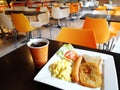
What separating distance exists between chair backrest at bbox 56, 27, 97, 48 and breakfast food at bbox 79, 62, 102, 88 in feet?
2.47

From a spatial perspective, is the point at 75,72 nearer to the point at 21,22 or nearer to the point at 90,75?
the point at 90,75

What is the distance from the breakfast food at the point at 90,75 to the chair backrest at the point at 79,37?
75 cm

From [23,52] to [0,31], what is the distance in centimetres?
422

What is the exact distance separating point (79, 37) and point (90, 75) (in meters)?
0.87

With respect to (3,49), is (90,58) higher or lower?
higher

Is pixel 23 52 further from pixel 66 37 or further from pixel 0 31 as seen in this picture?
pixel 0 31

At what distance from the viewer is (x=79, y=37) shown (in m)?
1.52

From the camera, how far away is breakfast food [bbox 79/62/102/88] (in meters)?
0.65

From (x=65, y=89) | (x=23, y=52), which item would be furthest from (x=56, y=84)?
(x=23, y=52)

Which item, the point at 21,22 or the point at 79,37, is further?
the point at 21,22

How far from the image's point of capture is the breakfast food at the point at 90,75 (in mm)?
651

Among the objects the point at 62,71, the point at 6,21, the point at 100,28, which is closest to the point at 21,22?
the point at 6,21

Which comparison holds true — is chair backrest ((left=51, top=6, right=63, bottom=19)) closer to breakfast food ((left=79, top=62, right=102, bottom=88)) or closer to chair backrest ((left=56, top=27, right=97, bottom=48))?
chair backrest ((left=56, top=27, right=97, bottom=48))

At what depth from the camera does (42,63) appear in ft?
2.74
